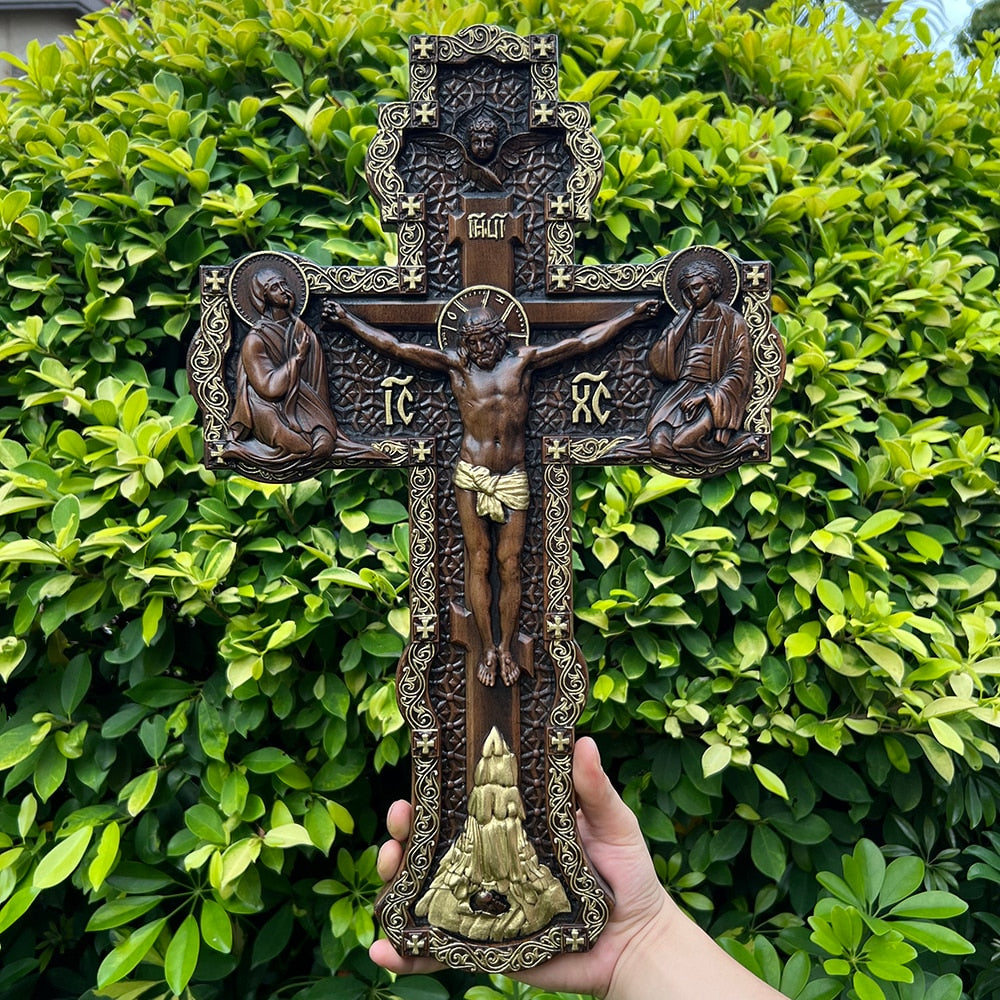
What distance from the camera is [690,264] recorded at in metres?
1.83

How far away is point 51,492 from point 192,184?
2.98 ft

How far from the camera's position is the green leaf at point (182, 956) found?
1786mm

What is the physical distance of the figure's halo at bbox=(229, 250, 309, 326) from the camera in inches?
70.4

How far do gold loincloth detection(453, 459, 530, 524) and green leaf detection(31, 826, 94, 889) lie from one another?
106 cm

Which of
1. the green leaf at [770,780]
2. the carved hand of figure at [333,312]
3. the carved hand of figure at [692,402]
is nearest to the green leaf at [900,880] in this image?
the green leaf at [770,780]

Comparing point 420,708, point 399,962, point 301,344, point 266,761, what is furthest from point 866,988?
point 301,344

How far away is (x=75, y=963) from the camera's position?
2328 mm

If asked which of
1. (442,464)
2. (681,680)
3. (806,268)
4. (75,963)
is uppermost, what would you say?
(806,268)

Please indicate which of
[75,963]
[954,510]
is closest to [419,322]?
[954,510]

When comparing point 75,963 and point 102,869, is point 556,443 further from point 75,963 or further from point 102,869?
point 75,963

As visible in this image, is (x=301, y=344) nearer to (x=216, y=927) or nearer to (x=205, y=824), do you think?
(x=205, y=824)

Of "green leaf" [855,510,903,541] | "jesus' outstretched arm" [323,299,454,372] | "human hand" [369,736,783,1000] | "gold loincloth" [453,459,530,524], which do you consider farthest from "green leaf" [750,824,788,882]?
"jesus' outstretched arm" [323,299,454,372]

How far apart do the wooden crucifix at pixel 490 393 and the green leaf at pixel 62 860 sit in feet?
2.18

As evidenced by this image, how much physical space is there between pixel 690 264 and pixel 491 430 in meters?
0.53
